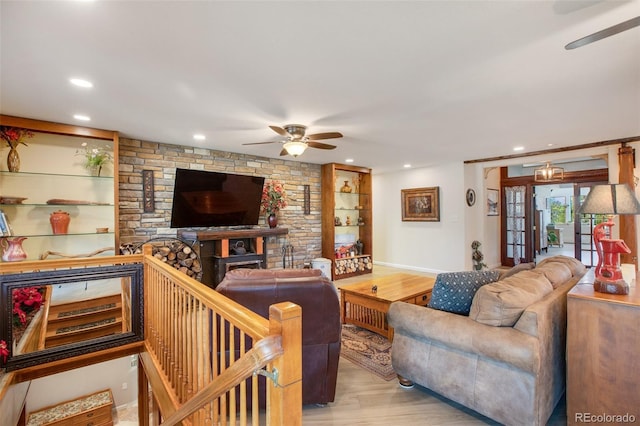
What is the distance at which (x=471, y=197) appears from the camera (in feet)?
21.2

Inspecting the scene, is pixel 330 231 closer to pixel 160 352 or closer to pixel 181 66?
pixel 160 352

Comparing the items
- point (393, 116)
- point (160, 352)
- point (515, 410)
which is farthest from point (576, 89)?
point (160, 352)

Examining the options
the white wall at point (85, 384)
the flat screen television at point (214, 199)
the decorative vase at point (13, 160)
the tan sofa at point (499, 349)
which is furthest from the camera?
the flat screen television at point (214, 199)

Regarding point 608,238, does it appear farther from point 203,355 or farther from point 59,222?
point 59,222

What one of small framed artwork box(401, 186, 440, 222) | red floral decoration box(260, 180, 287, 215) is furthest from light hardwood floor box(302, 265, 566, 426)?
small framed artwork box(401, 186, 440, 222)

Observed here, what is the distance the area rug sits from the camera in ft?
8.93

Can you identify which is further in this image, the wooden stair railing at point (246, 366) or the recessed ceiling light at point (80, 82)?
the recessed ceiling light at point (80, 82)

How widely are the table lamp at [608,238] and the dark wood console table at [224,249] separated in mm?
4140

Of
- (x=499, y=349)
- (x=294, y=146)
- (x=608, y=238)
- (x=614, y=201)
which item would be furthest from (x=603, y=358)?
→ (x=294, y=146)

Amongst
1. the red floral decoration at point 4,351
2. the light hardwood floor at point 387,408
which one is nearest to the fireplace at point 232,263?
the red floral decoration at point 4,351

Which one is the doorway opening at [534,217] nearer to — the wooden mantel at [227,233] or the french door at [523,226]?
the french door at [523,226]

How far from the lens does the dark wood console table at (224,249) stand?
14.9 feet

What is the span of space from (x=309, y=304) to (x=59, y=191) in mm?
3514

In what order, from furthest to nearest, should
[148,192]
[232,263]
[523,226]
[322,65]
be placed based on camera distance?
[523,226] < [232,263] < [148,192] < [322,65]
